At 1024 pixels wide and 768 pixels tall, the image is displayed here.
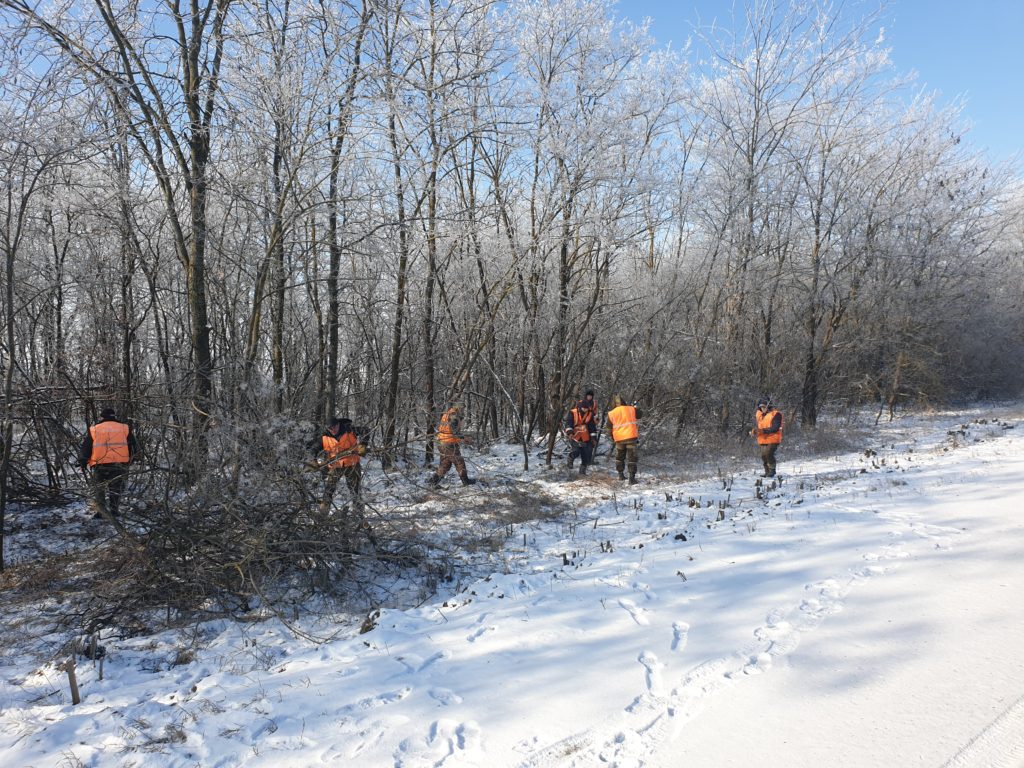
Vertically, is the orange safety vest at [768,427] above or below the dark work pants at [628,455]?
above

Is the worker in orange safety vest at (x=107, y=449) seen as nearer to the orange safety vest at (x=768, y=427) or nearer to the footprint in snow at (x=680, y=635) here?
the footprint in snow at (x=680, y=635)

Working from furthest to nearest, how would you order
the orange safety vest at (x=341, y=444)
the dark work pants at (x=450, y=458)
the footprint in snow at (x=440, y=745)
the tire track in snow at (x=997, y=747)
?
the dark work pants at (x=450, y=458)
the orange safety vest at (x=341, y=444)
the footprint in snow at (x=440, y=745)
the tire track in snow at (x=997, y=747)

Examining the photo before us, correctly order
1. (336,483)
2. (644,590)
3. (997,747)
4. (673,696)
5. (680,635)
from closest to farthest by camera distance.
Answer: (997,747)
(673,696)
(680,635)
(644,590)
(336,483)

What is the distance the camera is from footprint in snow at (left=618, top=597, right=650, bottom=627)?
4465 millimetres

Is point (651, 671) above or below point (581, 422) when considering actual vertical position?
below

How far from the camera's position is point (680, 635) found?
165 inches

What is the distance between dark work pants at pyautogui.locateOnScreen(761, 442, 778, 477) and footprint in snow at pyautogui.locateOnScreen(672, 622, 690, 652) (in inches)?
243

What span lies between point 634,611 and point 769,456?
6.10 metres

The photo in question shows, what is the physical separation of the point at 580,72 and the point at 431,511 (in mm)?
9696

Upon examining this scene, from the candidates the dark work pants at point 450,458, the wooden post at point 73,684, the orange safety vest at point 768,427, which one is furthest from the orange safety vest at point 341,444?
the orange safety vest at point 768,427

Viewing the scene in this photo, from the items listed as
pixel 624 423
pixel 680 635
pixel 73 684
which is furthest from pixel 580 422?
pixel 73 684

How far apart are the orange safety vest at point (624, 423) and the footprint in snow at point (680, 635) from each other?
5.95 meters

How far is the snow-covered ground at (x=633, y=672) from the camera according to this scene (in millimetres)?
3076

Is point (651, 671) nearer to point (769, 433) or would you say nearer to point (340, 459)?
point (340, 459)
